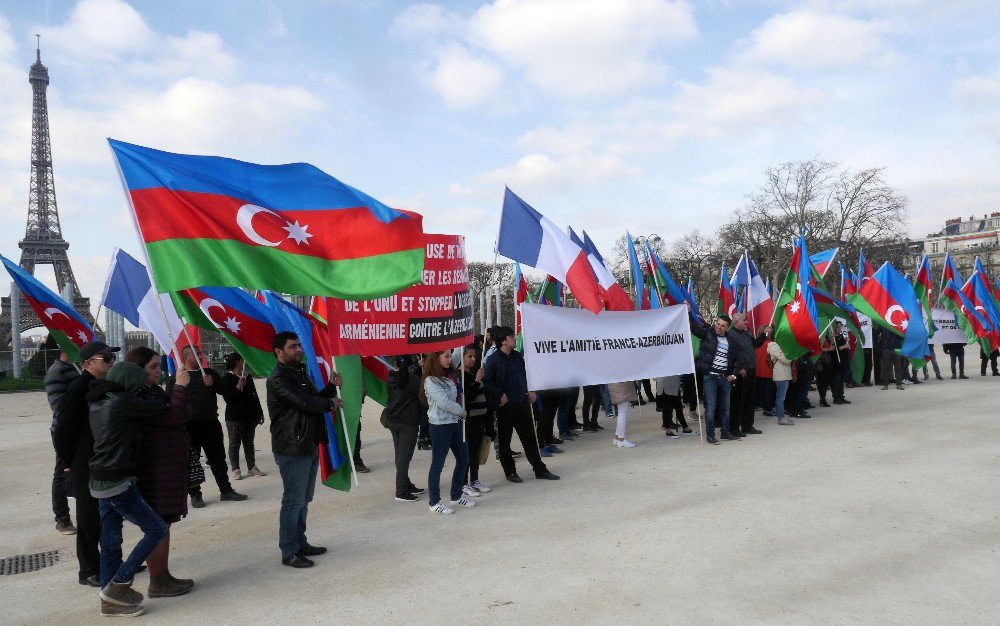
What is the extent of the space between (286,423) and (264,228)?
4.91ft

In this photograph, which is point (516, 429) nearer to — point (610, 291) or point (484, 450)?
point (484, 450)

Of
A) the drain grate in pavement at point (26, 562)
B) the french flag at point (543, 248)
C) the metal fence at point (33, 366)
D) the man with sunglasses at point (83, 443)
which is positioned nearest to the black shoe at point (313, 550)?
the man with sunglasses at point (83, 443)

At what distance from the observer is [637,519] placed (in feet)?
20.2

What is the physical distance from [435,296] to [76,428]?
344cm

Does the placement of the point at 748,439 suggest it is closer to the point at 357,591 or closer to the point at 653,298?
the point at 653,298

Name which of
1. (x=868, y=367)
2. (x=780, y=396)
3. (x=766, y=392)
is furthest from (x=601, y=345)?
(x=868, y=367)

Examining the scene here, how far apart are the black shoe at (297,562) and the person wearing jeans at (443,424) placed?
5.27 feet

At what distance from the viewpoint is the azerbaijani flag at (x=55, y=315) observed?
6.73 m

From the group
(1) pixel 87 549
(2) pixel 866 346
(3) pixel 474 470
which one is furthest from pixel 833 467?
(2) pixel 866 346

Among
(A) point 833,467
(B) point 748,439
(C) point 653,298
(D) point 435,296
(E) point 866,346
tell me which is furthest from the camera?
(E) point 866,346

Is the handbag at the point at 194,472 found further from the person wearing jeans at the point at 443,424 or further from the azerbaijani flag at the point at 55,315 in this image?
the person wearing jeans at the point at 443,424

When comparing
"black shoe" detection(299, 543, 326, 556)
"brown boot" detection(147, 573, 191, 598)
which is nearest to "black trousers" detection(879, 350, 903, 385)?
"black shoe" detection(299, 543, 326, 556)

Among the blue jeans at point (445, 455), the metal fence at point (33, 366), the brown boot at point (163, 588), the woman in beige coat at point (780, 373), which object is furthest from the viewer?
the metal fence at point (33, 366)

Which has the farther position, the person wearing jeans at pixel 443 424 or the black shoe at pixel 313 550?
the person wearing jeans at pixel 443 424
